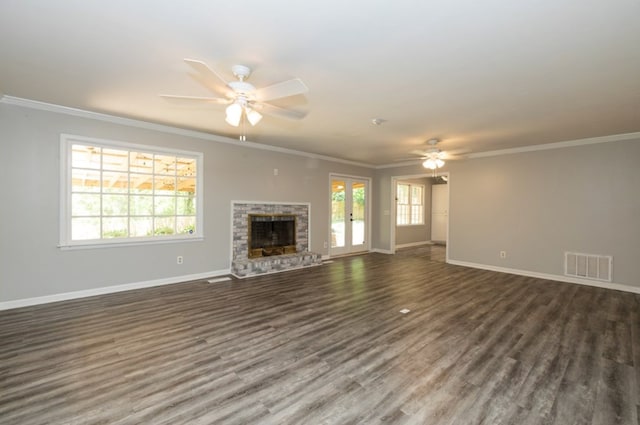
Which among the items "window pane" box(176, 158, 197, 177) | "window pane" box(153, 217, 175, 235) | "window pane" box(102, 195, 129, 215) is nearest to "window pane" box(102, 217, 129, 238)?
"window pane" box(102, 195, 129, 215)

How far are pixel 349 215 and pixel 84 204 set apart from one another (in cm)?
560

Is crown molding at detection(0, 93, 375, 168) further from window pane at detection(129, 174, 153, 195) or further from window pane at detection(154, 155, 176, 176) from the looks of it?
window pane at detection(129, 174, 153, 195)

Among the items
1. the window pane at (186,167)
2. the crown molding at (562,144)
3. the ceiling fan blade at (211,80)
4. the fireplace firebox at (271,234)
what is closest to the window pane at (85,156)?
the window pane at (186,167)

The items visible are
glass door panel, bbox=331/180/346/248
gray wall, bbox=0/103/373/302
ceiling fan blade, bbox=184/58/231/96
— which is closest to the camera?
ceiling fan blade, bbox=184/58/231/96

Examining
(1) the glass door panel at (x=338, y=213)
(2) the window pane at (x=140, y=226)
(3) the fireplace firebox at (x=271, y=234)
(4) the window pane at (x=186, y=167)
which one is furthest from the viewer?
(1) the glass door panel at (x=338, y=213)

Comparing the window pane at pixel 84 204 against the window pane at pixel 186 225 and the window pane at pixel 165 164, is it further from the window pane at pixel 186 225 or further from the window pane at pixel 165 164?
the window pane at pixel 186 225

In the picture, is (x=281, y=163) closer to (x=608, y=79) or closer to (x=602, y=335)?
(x=608, y=79)

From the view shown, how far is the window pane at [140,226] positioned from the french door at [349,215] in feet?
13.4

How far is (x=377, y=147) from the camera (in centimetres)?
573

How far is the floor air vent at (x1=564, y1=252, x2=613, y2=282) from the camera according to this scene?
4.70m

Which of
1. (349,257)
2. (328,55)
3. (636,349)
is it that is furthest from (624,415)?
(349,257)

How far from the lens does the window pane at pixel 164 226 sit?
4.60m

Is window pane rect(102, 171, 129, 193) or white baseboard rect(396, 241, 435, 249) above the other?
window pane rect(102, 171, 129, 193)

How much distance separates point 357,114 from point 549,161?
4.15 metres
